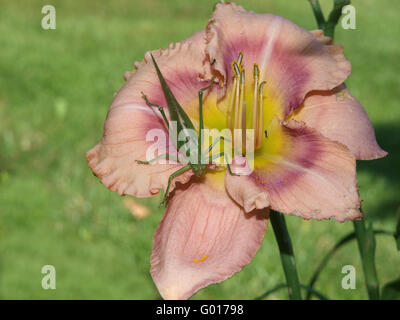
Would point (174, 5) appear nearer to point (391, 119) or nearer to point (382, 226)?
point (391, 119)

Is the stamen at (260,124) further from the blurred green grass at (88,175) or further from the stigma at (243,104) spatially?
the blurred green grass at (88,175)

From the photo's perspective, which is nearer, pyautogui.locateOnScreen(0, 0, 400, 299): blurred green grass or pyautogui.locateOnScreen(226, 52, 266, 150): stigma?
pyautogui.locateOnScreen(226, 52, 266, 150): stigma

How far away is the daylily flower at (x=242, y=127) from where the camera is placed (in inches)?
25.2

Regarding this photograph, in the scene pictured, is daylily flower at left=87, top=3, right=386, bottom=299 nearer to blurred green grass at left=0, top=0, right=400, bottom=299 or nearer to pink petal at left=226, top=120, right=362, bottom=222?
pink petal at left=226, top=120, right=362, bottom=222

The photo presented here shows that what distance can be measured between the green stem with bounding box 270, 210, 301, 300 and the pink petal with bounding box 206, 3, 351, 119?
0.49 feet

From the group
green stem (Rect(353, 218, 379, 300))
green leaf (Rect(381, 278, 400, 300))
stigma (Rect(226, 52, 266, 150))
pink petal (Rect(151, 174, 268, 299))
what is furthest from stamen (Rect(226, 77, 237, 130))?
green leaf (Rect(381, 278, 400, 300))

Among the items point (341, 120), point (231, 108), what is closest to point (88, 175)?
point (231, 108)

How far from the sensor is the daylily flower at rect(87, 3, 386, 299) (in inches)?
25.2

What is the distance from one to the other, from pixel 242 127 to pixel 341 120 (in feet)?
0.44

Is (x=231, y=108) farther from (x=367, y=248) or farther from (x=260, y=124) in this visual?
(x=367, y=248)

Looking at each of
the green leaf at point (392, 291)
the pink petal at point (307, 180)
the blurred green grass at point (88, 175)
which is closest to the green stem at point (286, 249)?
the pink petal at point (307, 180)

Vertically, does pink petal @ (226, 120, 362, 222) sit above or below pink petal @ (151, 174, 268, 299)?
above
